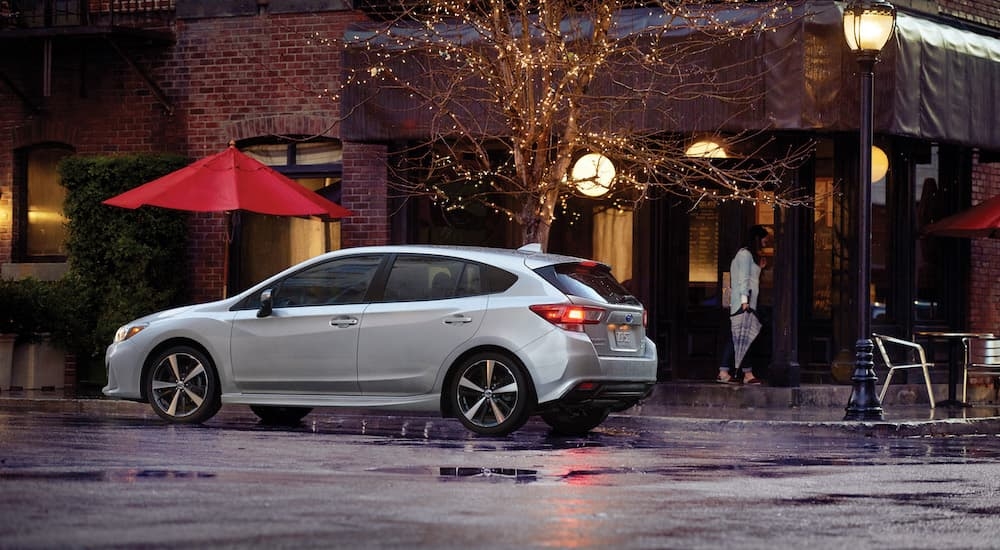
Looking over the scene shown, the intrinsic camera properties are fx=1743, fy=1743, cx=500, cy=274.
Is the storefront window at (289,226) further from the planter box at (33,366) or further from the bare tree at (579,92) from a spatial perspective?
the planter box at (33,366)

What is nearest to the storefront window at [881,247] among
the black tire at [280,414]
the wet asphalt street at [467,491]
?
the wet asphalt street at [467,491]

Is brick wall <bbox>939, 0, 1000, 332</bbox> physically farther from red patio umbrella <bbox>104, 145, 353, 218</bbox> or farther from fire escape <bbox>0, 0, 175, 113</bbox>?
fire escape <bbox>0, 0, 175, 113</bbox>

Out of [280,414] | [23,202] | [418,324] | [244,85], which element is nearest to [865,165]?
[418,324]

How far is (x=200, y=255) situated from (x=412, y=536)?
14841mm

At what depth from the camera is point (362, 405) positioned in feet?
45.0

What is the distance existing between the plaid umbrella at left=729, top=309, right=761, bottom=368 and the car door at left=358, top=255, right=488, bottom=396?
6156 mm

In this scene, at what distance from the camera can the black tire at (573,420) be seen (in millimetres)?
14656

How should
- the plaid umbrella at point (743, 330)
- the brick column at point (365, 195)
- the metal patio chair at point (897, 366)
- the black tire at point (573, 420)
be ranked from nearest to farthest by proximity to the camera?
the black tire at point (573, 420) → the metal patio chair at point (897, 366) → the plaid umbrella at point (743, 330) → the brick column at point (365, 195)

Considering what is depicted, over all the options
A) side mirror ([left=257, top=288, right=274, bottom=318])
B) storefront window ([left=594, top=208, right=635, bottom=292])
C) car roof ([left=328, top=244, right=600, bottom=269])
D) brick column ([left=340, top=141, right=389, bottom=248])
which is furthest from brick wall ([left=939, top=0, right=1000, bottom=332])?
side mirror ([left=257, top=288, right=274, bottom=318])

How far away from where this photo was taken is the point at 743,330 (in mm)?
19250

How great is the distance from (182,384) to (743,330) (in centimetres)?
713

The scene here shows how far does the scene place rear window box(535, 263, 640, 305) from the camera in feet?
44.5

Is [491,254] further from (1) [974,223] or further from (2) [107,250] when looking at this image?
(1) [974,223]

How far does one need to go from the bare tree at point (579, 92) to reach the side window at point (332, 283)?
385cm
